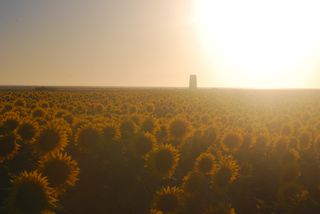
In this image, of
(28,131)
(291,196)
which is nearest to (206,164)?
(291,196)

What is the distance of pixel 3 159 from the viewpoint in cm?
1171

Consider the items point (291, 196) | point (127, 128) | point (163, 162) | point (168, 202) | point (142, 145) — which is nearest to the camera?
point (168, 202)

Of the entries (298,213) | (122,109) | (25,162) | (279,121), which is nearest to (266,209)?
(298,213)

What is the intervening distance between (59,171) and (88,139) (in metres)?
3.66

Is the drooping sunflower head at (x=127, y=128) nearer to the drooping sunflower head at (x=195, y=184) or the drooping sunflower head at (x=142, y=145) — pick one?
the drooping sunflower head at (x=142, y=145)

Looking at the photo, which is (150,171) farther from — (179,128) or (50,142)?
(179,128)

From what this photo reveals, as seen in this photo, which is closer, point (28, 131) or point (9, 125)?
point (28, 131)

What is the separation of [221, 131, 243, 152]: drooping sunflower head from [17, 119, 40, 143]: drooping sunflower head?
631cm

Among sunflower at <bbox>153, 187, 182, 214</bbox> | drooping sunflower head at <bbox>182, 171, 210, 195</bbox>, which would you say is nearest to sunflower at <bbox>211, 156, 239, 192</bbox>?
drooping sunflower head at <bbox>182, 171, 210, 195</bbox>

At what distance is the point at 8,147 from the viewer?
12.0m

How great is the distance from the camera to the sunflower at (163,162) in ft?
37.3

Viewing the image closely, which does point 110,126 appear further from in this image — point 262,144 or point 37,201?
point 37,201

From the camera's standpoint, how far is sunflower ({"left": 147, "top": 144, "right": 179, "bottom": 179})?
11362 mm

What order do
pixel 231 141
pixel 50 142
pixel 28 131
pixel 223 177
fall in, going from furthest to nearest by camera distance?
1. pixel 231 141
2. pixel 28 131
3. pixel 50 142
4. pixel 223 177
